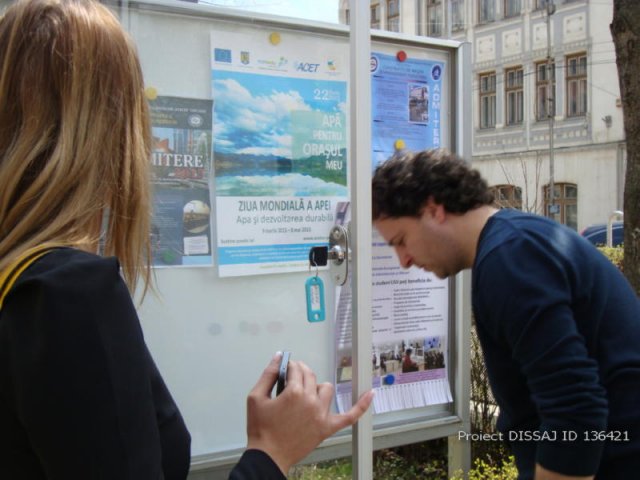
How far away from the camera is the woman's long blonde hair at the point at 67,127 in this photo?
88cm

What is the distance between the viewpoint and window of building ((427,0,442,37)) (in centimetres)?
308

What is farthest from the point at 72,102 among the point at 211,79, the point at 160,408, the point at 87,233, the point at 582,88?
the point at 582,88

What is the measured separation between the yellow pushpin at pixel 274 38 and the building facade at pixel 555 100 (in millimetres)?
18953

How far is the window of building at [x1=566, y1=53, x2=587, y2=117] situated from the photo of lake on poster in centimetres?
2138

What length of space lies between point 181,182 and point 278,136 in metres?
0.44

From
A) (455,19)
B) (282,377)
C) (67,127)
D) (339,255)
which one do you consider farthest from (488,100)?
A: (67,127)

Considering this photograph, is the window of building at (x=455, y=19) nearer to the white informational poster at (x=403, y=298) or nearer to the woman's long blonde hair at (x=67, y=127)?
the white informational poster at (x=403, y=298)

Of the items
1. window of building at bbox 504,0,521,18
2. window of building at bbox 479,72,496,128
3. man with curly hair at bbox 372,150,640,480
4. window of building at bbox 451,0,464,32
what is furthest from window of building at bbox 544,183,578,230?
man with curly hair at bbox 372,150,640,480

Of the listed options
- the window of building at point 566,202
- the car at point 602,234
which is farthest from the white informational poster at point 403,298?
the window of building at point 566,202

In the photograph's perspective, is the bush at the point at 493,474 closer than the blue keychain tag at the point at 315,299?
No

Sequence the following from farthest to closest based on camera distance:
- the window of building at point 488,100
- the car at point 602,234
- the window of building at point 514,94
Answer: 1. the window of building at point 488,100
2. the window of building at point 514,94
3. the car at point 602,234

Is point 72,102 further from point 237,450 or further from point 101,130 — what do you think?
point 237,450

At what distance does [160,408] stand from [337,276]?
1127mm

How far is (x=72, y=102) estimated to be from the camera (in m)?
0.93
